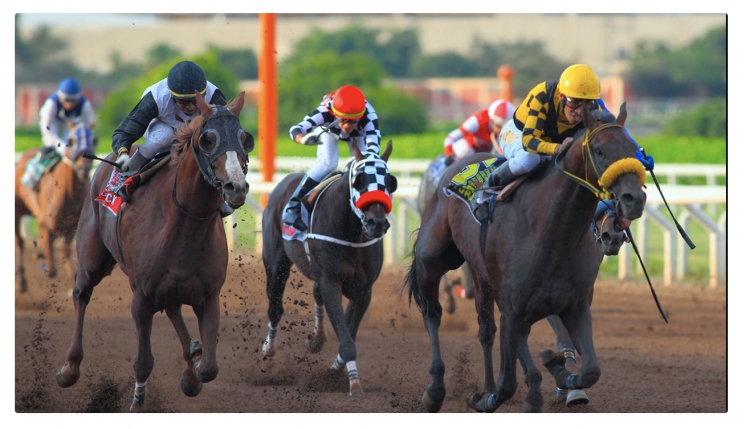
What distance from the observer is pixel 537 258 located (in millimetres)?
5258

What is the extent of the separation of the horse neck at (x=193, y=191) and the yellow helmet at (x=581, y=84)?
186 centimetres

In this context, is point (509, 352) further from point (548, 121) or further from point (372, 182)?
point (372, 182)

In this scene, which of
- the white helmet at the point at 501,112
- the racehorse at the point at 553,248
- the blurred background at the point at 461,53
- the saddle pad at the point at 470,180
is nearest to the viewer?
the racehorse at the point at 553,248

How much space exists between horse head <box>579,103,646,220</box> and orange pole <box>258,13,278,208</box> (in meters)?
7.72

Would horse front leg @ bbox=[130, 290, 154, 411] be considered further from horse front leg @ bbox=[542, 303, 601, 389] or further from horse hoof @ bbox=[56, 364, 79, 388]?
horse front leg @ bbox=[542, 303, 601, 389]

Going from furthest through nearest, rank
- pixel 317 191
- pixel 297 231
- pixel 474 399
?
pixel 297 231
pixel 317 191
pixel 474 399

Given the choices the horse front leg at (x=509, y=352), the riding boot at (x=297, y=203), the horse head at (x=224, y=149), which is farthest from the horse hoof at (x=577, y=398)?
the riding boot at (x=297, y=203)

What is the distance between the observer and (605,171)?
4.67 m

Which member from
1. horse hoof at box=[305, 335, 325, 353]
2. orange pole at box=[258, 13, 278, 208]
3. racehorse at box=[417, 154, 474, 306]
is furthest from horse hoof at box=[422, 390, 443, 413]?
orange pole at box=[258, 13, 278, 208]

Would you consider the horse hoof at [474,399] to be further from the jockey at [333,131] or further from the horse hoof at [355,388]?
the jockey at [333,131]

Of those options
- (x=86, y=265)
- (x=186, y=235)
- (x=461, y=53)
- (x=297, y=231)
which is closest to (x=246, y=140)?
(x=186, y=235)

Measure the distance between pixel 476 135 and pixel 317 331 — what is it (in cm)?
287

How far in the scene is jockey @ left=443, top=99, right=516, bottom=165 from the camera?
9.52 meters

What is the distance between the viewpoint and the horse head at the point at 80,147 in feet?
34.4
